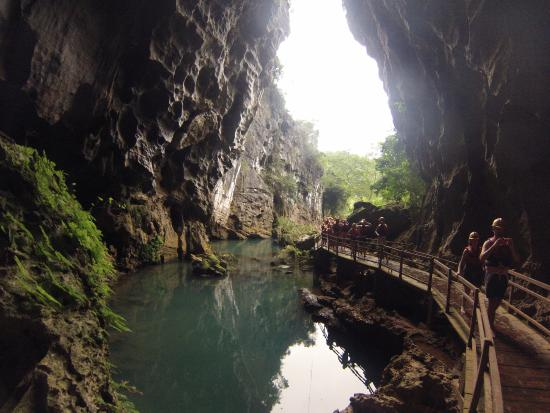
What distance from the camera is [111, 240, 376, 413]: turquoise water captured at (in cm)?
754

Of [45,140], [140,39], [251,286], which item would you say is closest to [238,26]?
[140,39]

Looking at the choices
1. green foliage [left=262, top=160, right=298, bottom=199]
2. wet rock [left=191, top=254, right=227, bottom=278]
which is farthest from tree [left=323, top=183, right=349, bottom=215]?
wet rock [left=191, top=254, right=227, bottom=278]

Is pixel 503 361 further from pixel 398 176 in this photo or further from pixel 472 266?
pixel 398 176

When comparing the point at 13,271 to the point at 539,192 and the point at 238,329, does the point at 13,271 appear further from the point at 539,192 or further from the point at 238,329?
the point at 539,192

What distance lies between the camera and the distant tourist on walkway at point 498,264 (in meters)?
5.86

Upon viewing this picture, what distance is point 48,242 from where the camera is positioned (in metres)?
5.22

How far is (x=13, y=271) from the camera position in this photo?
429cm

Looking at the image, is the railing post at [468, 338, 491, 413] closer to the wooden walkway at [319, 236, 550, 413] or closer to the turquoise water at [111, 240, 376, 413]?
the wooden walkway at [319, 236, 550, 413]

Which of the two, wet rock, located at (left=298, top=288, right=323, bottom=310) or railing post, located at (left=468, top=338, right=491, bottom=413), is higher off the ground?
railing post, located at (left=468, top=338, right=491, bottom=413)

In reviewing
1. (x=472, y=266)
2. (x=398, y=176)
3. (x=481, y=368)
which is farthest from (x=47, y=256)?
(x=398, y=176)

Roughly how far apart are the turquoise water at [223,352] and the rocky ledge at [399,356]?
0.90 meters

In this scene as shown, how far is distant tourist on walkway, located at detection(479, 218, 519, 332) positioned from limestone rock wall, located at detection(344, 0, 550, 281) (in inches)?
143

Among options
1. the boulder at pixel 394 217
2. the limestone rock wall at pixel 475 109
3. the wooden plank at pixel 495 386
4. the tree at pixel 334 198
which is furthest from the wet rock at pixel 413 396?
the tree at pixel 334 198

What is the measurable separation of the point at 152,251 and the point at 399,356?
48.3 feet
